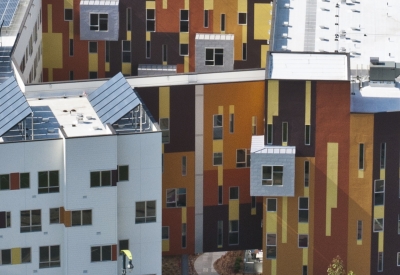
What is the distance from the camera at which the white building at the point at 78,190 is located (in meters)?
141

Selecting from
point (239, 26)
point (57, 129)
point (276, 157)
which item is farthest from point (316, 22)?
point (57, 129)

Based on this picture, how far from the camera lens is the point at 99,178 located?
141000 mm

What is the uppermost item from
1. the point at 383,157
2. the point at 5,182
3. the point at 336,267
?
the point at 383,157

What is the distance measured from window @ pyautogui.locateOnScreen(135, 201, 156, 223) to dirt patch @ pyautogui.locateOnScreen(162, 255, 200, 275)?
A: 24489mm

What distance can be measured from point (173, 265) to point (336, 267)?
78.9 ft

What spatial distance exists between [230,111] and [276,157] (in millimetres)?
8270

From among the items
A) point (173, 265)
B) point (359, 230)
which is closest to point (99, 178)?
point (359, 230)

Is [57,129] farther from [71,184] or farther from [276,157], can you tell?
[276,157]

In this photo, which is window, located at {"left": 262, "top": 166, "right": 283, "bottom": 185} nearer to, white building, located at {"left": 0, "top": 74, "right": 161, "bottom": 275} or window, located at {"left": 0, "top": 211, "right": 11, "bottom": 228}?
white building, located at {"left": 0, "top": 74, "right": 161, "bottom": 275}

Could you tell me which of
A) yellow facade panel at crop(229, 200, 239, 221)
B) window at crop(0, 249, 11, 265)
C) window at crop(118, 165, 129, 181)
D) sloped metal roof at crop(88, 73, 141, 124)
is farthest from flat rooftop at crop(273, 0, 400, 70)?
window at crop(0, 249, 11, 265)

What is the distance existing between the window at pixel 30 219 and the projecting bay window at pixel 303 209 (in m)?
22.8

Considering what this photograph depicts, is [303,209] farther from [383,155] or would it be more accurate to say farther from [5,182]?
[5,182]

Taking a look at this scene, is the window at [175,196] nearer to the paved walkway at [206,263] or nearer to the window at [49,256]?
the paved walkway at [206,263]

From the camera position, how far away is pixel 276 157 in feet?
492
